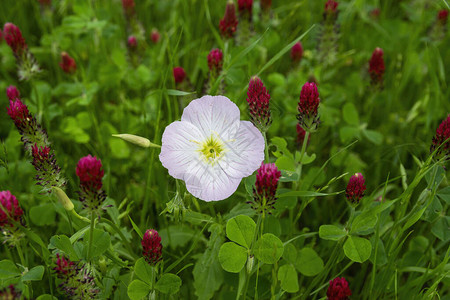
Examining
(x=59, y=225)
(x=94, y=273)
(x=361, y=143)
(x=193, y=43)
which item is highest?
(x=193, y=43)

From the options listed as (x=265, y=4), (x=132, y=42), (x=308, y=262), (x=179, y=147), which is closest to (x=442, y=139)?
(x=308, y=262)

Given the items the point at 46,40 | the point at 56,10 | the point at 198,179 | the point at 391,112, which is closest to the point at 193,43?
the point at 46,40

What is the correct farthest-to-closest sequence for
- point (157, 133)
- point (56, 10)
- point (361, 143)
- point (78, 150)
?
point (56, 10)
point (361, 143)
point (78, 150)
point (157, 133)

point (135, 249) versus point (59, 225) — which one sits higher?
point (59, 225)

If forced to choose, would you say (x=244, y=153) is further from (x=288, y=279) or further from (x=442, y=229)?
(x=442, y=229)

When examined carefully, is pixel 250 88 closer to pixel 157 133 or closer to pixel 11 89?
pixel 157 133

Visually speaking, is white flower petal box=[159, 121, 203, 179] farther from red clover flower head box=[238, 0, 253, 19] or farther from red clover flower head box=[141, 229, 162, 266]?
red clover flower head box=[238, 0, 253, 19]

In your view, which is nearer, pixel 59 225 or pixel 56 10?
pixel 59 225

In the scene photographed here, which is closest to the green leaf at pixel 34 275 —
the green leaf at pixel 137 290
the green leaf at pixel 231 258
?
the green leaf at pixel 137 290
